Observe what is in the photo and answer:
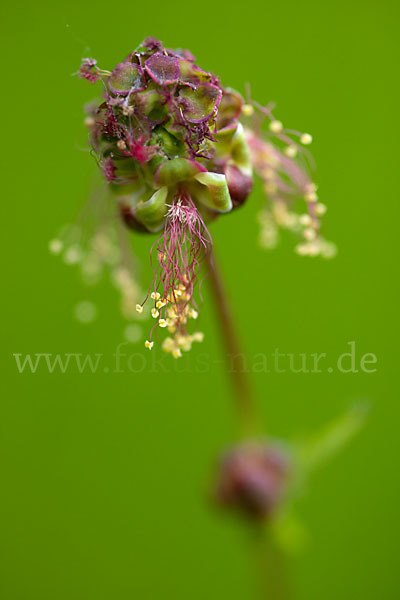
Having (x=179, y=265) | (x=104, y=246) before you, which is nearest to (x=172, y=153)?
(x=179, y=265)

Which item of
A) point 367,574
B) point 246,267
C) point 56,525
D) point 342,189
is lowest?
point 367,574

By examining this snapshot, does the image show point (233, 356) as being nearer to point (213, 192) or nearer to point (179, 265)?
point (179, 265)

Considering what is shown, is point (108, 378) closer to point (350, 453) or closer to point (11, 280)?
point (11, 280)

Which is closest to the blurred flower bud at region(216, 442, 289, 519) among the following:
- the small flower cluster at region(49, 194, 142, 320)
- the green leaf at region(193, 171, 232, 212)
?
the small flower cluster at region(49, 194, 142, 320)

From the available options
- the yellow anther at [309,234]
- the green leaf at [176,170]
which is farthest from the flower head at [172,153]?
the yellow anther at [309,234]

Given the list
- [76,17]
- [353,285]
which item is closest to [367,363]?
[353,285]

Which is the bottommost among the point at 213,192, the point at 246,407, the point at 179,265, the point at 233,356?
the point at 246,407

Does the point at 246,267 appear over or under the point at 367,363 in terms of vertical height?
over
